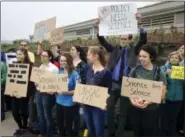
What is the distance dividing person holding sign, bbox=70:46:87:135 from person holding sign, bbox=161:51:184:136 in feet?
3.84

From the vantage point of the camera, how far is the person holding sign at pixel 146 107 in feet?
11.7

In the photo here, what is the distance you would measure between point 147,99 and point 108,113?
0.95 meters

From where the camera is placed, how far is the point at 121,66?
4336 millimetres

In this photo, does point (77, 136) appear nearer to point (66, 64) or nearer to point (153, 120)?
point (66, 64)

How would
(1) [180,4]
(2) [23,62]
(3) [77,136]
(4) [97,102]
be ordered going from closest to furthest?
Answer: (4) [97,102], (3) [77,136], (2) [23,62], (1) [180,4]

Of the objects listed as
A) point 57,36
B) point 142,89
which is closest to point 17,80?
point 57,36

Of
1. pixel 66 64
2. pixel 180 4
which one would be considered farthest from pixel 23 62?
pixel 180 4

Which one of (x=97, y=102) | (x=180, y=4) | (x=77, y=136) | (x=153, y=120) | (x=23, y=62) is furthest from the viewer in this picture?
(x=180, y=4)

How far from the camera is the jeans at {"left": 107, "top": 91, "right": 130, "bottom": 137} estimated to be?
4273 mm

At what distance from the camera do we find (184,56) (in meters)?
4.37

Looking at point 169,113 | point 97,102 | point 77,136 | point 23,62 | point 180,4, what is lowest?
point 77,136

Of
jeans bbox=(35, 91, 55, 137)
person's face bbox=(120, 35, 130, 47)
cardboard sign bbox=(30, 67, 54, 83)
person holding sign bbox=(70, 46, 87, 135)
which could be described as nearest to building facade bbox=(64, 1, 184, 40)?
person holding sign bbox=(70, 46, 87, 135)

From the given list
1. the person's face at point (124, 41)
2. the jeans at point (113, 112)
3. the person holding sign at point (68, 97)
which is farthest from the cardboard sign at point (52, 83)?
the person's face at point (124, 41)

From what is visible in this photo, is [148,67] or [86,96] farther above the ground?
[148,67]
